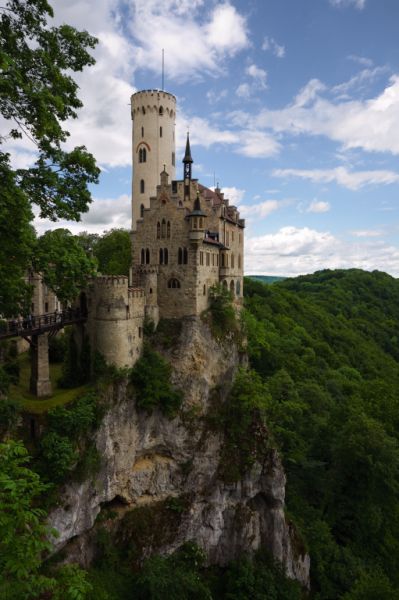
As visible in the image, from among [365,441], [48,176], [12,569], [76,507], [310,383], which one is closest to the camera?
[12,569]

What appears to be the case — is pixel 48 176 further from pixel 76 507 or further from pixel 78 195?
pixel 76 507

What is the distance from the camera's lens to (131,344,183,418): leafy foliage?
32344 millimetres

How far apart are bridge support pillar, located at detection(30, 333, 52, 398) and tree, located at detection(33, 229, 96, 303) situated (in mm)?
13077

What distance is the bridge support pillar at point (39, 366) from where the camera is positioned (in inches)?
1165

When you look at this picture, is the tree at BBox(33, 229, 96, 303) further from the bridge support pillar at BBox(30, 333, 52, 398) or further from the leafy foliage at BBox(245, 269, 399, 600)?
the leafy foliage at BBox(245, 269, 399, 600)

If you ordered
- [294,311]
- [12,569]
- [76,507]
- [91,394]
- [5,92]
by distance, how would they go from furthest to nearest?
1. [294,311]
2. [91,394]
3. [76,507]
4. [5,92]
5. [12,569]

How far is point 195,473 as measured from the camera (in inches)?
1373

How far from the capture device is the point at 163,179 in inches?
1447

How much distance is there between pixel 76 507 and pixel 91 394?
7155mm

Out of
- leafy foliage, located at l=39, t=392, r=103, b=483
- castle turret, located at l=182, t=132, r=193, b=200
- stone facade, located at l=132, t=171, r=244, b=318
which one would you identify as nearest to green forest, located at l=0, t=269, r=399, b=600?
leafy foliage, located at l=39, t=392, r=103, b=483

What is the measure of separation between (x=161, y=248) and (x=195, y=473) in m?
19.2

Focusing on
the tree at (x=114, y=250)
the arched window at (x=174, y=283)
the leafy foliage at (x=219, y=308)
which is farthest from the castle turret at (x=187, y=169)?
the tree at (x=114, y=250)

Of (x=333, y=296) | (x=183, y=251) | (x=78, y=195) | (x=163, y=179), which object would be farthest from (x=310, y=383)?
(x=333, y=296)

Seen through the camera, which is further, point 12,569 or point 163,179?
point 163,179
